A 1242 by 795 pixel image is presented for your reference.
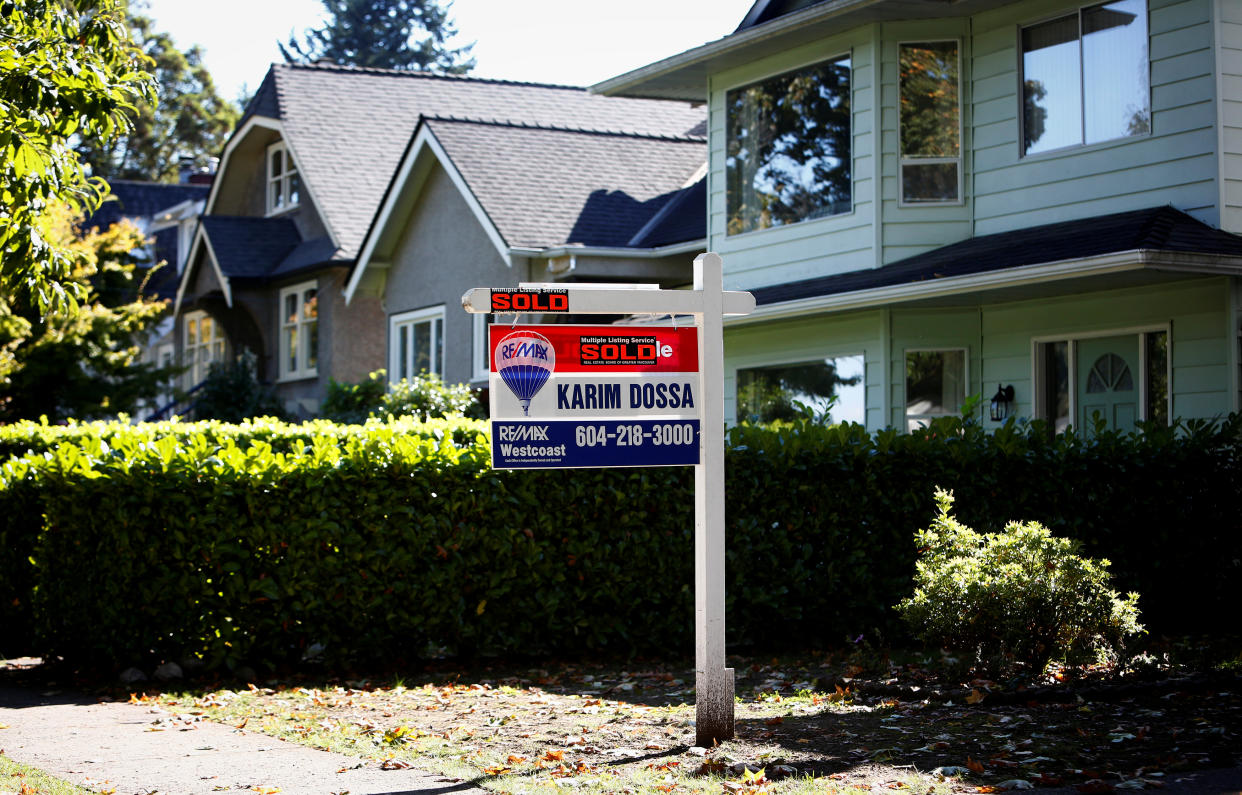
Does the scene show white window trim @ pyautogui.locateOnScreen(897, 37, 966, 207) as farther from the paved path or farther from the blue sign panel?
the paved path

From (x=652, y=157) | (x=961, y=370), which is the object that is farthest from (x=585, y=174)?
(x=961, y=370)

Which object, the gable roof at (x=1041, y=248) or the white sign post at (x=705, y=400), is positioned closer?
the white sign post at (x=705, y=400)

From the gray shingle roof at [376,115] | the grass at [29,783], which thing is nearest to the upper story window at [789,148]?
the gray shingle roof at [376,115]

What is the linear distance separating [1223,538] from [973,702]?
15.5 feet

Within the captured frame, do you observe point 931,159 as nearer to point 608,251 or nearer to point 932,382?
point 932,382

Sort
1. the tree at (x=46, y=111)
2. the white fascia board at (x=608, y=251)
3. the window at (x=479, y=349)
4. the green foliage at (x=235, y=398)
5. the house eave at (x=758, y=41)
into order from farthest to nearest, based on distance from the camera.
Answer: the green foliage at (x=235, y=398), the window at (x=479, y=349), the white fascia board at (x=608, y=251), the house eave at (x=758, y=41), the tree at (x=46, y=111)

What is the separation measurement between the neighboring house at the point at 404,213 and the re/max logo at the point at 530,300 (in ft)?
37.2

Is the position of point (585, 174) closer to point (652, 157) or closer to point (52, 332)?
point (652, 157)

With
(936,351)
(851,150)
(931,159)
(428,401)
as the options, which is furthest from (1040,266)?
(428,401)

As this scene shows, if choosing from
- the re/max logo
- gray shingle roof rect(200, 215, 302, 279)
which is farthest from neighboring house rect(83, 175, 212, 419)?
the re/max logo

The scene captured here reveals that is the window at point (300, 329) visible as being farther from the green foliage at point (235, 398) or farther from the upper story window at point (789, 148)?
the upper story window at point (789, 148)

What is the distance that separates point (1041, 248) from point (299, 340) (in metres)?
17.7

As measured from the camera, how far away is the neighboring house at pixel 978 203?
1188 centimetres

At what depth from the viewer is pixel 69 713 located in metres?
8.12
